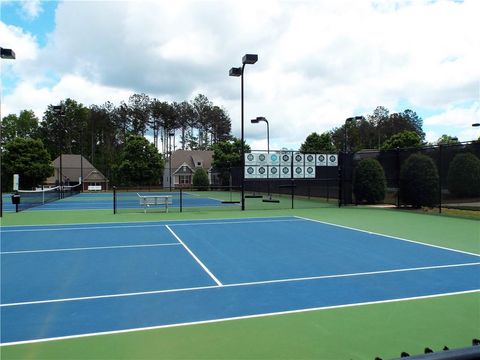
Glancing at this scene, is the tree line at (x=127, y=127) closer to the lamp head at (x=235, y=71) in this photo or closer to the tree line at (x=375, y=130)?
the tree line at (x=375, y=130)

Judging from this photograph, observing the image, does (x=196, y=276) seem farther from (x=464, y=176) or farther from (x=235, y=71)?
(x=464, y=176)

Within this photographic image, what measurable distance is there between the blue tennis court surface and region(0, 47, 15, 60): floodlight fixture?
26.7ft

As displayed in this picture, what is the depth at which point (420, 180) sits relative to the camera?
18672 millimetres

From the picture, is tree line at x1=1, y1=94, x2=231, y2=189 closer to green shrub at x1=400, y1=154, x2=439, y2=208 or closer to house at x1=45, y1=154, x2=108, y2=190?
house at x1=45, y1=154, x2=108, y2=190

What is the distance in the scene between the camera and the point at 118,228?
13.0 meters

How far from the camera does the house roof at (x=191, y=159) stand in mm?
64062

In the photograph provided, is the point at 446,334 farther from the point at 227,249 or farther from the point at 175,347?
the point at 227,249

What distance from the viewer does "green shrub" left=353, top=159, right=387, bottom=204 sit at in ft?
70.1

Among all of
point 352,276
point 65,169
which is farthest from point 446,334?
point 65,169

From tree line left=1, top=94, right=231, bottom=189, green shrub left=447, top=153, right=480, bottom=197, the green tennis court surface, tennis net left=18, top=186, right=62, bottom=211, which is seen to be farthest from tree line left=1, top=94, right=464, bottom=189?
the green tennis court surface

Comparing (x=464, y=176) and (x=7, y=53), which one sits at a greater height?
(x=7, y=53)

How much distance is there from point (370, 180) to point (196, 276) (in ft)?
54.8

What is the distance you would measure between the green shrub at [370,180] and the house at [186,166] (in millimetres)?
37929

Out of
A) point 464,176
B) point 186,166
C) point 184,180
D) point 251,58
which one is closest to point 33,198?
point 251,58
